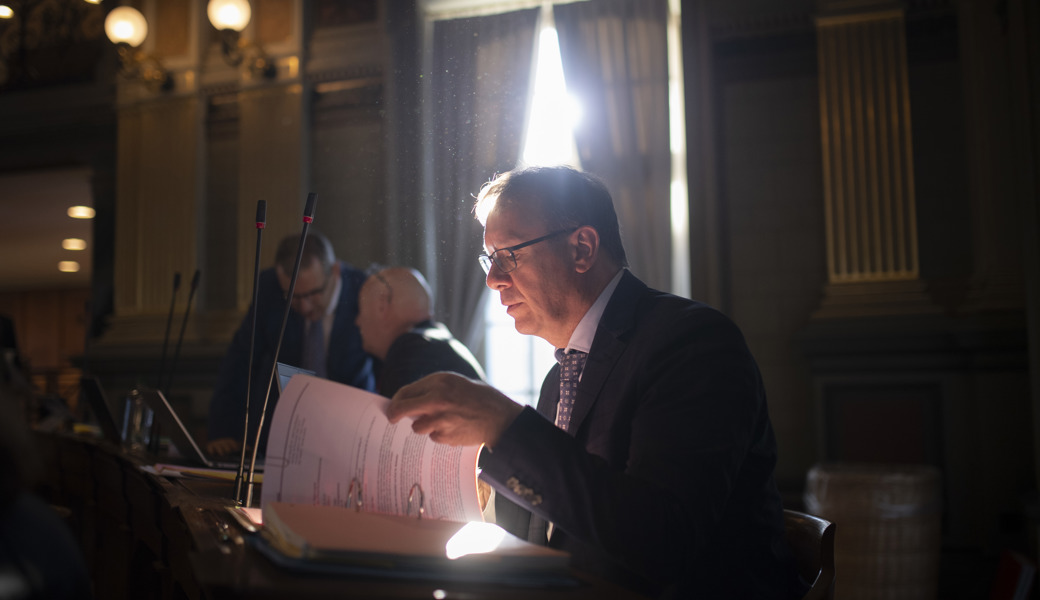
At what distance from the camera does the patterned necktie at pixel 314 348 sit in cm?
319

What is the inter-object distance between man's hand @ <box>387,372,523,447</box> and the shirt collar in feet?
1.41

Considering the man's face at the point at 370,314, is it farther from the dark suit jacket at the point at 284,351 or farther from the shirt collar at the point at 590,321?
the shirt collar at the point at 590,321

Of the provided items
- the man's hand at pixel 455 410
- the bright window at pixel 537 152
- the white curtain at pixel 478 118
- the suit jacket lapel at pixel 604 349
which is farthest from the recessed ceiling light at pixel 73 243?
the man's hand at pixel 455 410

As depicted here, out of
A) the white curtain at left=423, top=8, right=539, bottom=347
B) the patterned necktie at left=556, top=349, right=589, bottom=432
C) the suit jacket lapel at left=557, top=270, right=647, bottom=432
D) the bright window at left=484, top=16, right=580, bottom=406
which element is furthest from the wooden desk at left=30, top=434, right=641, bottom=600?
the bright window at left=484, top=16, right=580, bottom=406

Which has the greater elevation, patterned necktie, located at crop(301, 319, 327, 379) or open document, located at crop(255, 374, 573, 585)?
patterned necktie, located at crop(301, 319, 327, 379)

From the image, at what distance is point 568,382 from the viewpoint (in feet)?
4.66

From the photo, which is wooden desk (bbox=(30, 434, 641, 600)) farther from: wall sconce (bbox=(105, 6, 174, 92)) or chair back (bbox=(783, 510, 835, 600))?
wall sconce (bbox=(105, 6, 174, 92))

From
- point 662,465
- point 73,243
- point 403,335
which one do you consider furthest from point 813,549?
point 73,243

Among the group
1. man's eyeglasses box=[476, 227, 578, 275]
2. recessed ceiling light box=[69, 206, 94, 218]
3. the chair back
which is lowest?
the chair back

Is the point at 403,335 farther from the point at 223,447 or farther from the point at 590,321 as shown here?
the point at 590,321

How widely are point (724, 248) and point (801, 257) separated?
43cm

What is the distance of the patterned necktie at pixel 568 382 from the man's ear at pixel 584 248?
15 centimetres

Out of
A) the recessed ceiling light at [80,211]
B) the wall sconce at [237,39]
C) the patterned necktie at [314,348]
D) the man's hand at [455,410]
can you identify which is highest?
the wall sconce at [237,39]

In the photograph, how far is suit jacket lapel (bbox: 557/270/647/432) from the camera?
4.07ft
